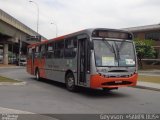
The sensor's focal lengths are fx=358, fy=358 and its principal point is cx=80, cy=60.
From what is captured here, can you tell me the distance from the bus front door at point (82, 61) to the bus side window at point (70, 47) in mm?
588

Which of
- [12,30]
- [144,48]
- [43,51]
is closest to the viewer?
[43,51]

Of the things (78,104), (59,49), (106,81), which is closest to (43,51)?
(59,49)

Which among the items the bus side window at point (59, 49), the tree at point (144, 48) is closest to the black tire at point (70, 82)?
the bus side window at point (59, 49)

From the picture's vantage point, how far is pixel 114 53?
619 inches

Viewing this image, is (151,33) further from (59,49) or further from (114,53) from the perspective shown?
(114,53)

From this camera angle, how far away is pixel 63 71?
1916cm

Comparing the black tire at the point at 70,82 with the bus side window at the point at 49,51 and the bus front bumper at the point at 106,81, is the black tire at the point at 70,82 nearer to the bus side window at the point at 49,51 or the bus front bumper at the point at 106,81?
the bus front bumper at the point at 106,81

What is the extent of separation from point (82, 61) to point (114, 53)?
1651mm

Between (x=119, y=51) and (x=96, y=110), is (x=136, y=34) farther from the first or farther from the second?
(x=96, y=110)

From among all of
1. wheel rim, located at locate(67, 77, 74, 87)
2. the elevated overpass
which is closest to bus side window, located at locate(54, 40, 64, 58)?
wheel rim, located at locate(67, 77, 74, 87)

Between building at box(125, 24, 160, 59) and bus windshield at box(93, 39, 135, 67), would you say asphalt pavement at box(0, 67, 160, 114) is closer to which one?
bus windshield at box(93, 39, 135, 67)

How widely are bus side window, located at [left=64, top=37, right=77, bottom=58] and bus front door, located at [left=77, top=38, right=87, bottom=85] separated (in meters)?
0.59

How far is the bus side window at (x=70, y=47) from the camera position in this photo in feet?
57.4

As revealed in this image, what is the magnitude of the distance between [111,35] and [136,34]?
56263 mm
